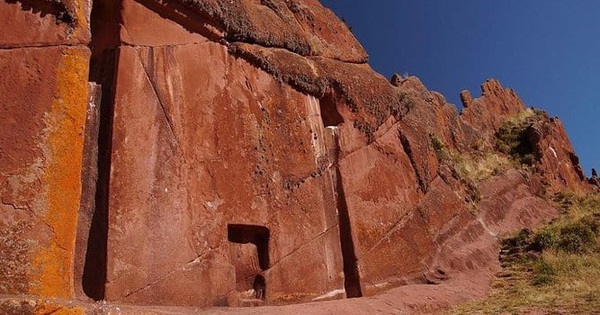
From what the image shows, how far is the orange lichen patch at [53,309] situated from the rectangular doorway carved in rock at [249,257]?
11.5ft

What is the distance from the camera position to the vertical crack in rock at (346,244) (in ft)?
38.5

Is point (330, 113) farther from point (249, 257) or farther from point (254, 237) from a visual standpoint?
point (249, 257)

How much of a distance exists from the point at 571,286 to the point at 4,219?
10776 mm

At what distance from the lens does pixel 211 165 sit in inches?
394

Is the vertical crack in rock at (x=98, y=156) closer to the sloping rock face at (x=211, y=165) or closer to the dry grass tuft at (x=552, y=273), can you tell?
the sloping rock face at (x=211, y=165)

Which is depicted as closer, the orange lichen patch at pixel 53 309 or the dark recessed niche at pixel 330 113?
the orange lichen patch at pixel 53 309

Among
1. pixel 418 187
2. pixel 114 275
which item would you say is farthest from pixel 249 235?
pixel 418 187

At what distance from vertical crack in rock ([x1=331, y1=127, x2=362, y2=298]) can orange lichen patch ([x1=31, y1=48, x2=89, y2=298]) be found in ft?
18.7

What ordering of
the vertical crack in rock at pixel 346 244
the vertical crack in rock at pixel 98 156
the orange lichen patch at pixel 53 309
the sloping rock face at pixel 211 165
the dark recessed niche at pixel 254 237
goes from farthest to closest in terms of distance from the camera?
the vertical crack in rock at pixel 346 244 → the dark recessed niche at pixel 254 237 → the vertical crack in rock at pixel 98 156 → the sloping rock face at pixel 211 165 → the orange lichen patch at pixel 53 309

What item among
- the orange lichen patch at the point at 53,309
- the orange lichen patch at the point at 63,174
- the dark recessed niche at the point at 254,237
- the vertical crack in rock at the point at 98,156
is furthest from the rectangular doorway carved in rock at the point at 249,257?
the orange lichen patch at the point at 53,309

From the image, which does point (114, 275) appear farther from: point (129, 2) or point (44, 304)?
point (129, 2)

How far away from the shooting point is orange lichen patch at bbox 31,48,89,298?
289 inches

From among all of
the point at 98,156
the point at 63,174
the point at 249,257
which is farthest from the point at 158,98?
the point at 249,257

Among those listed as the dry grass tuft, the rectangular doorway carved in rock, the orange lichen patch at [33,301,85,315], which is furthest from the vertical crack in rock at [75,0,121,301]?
the dry grass tuft
